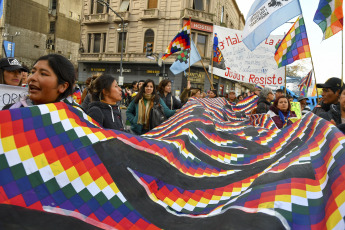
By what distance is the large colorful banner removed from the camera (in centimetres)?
813

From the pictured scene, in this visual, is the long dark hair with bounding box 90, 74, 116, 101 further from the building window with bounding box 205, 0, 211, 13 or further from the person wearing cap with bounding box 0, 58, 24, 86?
the building window with bounding box 205, 0, 211, 13

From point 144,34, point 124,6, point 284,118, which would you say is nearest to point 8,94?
point 284,118

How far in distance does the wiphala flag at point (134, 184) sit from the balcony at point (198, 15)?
2456 cm

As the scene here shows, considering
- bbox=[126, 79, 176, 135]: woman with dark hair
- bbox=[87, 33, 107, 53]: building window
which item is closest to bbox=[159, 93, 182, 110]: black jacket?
bbox=[126, 79, 176, 135]: woman with dark hair

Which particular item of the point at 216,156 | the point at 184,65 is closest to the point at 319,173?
the point at 216,156

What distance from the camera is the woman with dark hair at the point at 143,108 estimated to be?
462cm

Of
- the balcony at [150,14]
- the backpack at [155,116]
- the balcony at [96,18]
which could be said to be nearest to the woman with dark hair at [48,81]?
the backpack at [155,116]

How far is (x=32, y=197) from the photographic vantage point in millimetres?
1424

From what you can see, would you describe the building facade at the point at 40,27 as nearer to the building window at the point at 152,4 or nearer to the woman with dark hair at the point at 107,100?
the building window at the point at 152,4

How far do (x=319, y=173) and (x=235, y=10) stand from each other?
38233mm

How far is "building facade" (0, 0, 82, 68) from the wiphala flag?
38327 millimetres

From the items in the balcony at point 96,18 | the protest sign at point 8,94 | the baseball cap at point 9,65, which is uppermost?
the balcony at point 96,18

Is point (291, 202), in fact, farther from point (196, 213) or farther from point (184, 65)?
point (184, 65)

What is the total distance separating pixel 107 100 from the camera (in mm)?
3246
